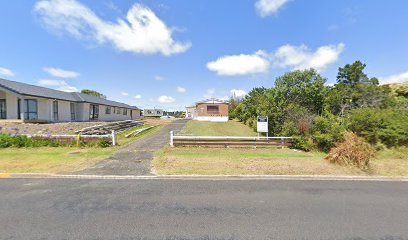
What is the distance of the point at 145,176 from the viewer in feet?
22.8

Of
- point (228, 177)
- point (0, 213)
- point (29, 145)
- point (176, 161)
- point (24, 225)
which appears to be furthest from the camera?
point (29, 145)

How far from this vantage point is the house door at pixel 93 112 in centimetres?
2784

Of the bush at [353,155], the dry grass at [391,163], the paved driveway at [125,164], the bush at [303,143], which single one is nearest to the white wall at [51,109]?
the paved driveway at [125,164]

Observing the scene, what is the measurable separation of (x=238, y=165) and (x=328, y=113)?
359 inches

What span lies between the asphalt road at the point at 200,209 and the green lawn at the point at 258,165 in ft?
3.31

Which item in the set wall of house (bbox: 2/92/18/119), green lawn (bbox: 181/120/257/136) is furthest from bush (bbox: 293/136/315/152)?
wall of house (bbox: 2/92/18/119)

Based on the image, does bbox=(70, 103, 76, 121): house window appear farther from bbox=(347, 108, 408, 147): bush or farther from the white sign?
bbox=(347, 108, 408, 147): bush

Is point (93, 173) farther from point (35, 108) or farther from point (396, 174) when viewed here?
point (35, 108)

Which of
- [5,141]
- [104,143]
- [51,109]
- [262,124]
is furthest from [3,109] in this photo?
[262,124]

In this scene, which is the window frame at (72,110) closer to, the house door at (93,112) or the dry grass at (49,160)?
the house door at (93,112)

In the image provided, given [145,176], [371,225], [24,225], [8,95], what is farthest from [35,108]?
[371,225]

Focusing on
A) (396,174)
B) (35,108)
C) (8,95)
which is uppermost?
(8,95)

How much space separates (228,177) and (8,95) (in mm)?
23631

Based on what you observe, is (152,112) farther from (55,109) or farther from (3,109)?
(3,109)
